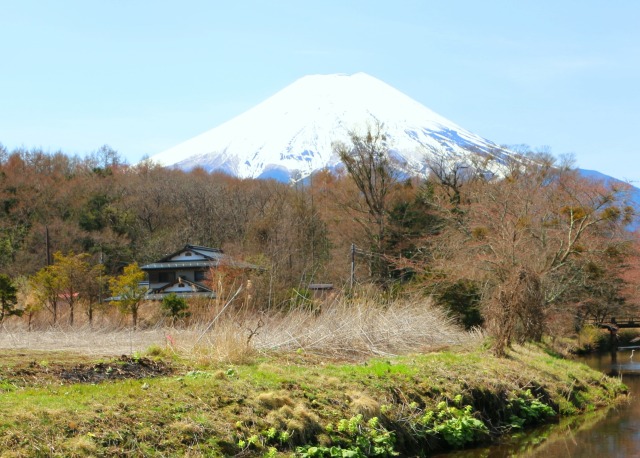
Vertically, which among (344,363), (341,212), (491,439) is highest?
(341,212)

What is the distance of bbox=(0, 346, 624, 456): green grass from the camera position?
321 inches

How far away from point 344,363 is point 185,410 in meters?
6.13

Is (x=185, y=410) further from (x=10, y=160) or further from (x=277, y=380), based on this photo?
(x=10, y=160)

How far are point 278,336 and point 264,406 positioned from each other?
5.58m

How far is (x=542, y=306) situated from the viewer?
2008cm

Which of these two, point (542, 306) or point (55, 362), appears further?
point (542, 306)

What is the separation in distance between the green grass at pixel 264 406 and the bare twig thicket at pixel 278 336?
2.56 ft

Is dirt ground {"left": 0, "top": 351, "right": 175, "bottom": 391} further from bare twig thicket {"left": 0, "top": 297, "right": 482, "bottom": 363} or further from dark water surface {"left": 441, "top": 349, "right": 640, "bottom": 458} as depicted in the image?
dark water surface {"left": 441, "top": 349, "right": 640, "bottom": 458}

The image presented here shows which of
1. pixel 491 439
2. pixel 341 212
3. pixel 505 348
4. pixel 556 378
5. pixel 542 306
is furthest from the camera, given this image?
pixel 341 212

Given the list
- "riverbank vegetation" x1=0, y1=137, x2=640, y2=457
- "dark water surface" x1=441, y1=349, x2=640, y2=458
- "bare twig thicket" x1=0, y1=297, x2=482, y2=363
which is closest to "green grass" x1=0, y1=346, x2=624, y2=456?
"riverbank vegetation" x1=0, y1=137, x2=640, y2=457

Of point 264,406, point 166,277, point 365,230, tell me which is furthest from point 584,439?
point 166,277

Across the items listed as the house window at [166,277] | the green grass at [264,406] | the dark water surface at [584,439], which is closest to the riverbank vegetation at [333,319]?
the green grass at [264,406]

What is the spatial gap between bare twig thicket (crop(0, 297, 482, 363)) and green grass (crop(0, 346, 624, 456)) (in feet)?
2.56

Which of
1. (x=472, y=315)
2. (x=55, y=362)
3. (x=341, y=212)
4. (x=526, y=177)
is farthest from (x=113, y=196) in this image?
(x=55, y=362)
